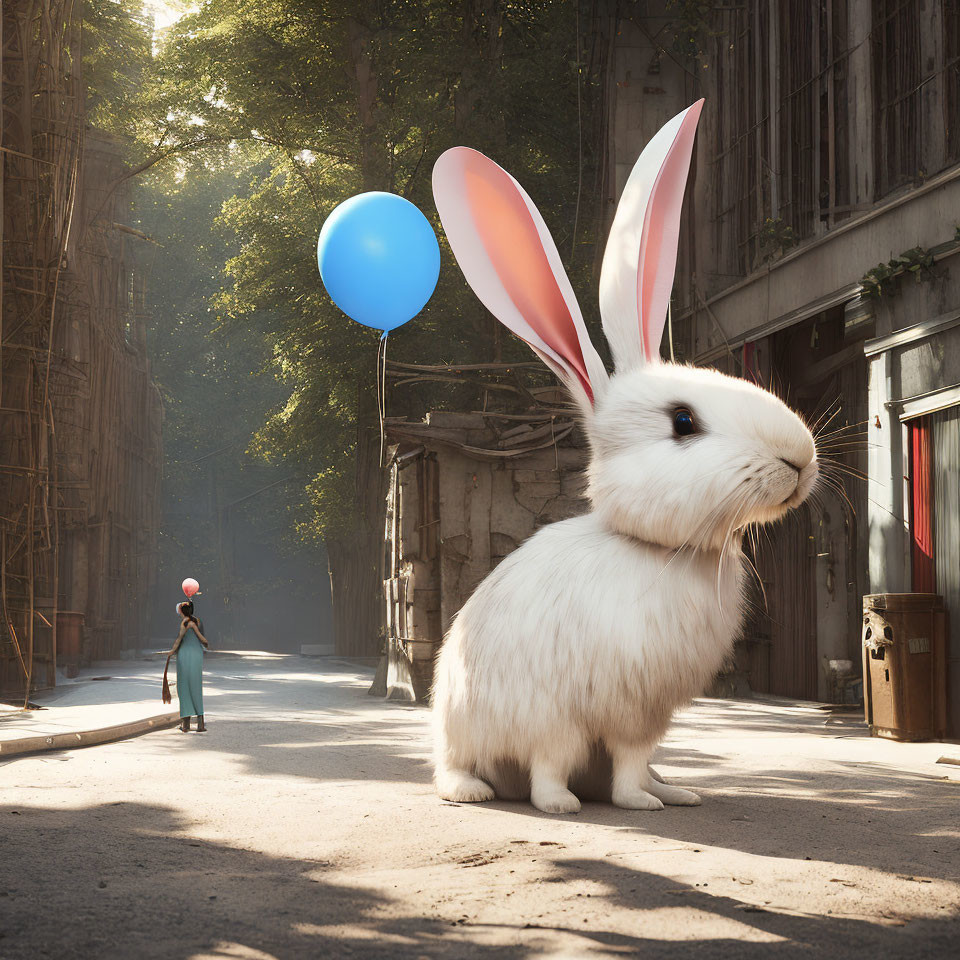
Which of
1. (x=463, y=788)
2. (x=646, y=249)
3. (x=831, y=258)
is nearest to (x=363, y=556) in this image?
(x=831, y=258)

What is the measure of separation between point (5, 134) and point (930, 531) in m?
12.9

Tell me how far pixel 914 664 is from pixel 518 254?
17.6 feet

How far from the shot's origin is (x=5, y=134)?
637 inches

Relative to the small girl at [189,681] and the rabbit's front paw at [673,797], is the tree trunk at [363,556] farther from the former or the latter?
the rabbit's front paw at [673,797]

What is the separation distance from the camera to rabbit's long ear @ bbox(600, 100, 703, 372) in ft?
18.3

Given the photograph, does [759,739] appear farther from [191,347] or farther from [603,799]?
[191,347]

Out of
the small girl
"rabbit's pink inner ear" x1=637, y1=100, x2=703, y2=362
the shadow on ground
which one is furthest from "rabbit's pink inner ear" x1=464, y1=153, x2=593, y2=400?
the small girl

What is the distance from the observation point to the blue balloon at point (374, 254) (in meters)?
9.03

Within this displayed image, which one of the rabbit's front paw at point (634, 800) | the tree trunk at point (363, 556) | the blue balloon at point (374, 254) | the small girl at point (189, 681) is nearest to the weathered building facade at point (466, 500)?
the tree trunk at point (363, 556)

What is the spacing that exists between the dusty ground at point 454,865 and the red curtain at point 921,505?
2.34m

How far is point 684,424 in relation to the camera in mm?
5047

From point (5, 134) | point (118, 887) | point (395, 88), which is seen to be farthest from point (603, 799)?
point (395, 88)

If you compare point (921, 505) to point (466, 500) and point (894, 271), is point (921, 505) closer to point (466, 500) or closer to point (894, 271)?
point (894, 271)

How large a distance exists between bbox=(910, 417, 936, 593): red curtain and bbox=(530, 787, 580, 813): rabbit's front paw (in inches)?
218
